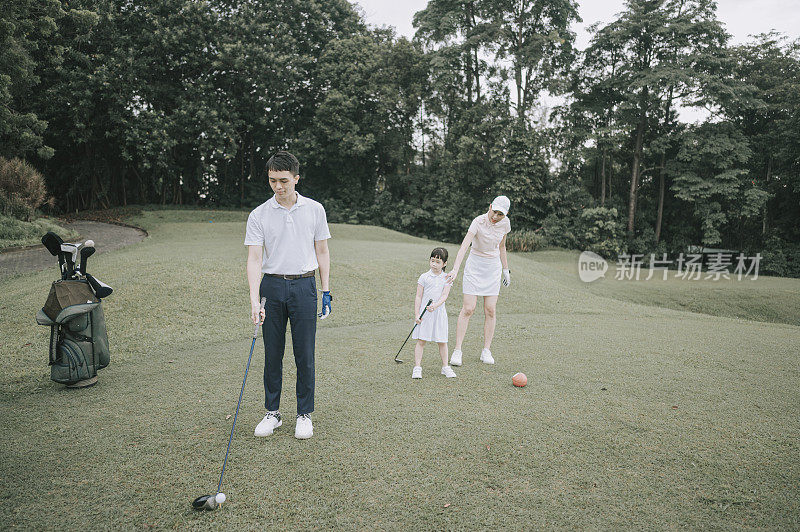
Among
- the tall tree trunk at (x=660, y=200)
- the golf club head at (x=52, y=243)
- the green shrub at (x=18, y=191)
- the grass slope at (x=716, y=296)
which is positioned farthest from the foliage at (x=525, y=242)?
the golf club head at (x=52, y=243)

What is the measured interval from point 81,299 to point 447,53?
93.9 ft

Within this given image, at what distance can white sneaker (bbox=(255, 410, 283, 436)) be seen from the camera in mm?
3680

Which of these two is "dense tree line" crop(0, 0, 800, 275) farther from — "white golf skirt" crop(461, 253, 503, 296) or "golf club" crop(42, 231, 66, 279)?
"white golf skirt" crop(461, 253, 503, 296)

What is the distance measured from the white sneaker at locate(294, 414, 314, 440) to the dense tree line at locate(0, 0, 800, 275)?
21.2 meters

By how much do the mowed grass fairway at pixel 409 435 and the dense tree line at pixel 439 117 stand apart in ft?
61.5

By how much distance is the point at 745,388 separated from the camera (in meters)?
4.98

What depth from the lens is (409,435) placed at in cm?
370

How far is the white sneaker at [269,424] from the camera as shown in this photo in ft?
12.1

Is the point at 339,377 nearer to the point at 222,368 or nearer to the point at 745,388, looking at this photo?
the point at 222,368

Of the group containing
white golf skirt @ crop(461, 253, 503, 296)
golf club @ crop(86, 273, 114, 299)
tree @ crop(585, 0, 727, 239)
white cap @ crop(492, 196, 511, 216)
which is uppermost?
tree @ crop(585, 0, 727, 239)

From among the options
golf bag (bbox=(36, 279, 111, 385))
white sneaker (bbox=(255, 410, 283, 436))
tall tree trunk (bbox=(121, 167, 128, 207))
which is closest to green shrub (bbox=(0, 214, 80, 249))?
golf bag (bbox=(36, 279, 111, 385))

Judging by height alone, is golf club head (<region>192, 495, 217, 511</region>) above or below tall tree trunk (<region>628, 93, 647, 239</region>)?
below

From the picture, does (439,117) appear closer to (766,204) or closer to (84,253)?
(766,204)

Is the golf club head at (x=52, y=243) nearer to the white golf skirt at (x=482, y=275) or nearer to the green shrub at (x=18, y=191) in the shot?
the white golf skirt at (x=482, y=275)
